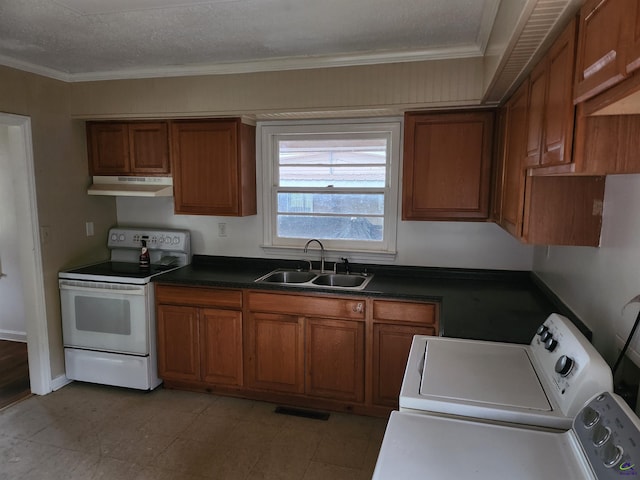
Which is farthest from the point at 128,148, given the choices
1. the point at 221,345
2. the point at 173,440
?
the point at 173,440

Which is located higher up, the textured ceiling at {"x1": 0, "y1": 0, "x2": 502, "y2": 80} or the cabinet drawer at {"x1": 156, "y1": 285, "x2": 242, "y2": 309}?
the textured ceiling at {"x1": 0, "y1": 0, "x2": 502, "y2": 80}

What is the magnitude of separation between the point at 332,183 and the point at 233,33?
1332mm

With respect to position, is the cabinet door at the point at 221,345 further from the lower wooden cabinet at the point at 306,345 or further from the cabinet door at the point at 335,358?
the cabinet door at the point at 335,358

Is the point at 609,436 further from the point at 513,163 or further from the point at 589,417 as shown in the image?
the point at 513,163

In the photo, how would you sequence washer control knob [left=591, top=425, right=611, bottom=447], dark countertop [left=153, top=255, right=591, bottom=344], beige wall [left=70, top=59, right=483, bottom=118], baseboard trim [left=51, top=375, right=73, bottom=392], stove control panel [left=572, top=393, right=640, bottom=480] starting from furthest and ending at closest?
baseboard trim [left=51, top=375, right=73, bottom=392], beige wall [left=70, top=59, right=483, bottom=118], dark countertop [left=153, top=255, right=591, bottom=344], washer control knob [left=591, top=425, right=611, bottom=447], stove control panel [left=572, top=393, right=640, bottom=480]

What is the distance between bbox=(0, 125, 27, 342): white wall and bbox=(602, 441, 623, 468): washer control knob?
15.0 feet

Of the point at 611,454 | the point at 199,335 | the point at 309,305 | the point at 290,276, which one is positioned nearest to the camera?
the point at 611,454

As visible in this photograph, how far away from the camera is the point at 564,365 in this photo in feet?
4.60

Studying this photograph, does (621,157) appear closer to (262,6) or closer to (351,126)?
(262,6)

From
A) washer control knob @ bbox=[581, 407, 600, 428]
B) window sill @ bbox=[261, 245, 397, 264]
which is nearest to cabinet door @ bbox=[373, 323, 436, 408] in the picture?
window sill @ bbox=[261, 245, 397, 264]

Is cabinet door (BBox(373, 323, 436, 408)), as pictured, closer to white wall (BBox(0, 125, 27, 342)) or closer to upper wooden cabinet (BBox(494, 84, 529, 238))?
upper wooden cabinet (BBox(494, 84, 529, 238))

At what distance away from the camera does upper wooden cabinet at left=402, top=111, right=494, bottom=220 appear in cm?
270

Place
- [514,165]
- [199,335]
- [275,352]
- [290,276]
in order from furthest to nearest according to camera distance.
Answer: [290,276]
[199,335]
[275,352]
[514,165]

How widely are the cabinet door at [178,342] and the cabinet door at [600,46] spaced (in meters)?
2.70
